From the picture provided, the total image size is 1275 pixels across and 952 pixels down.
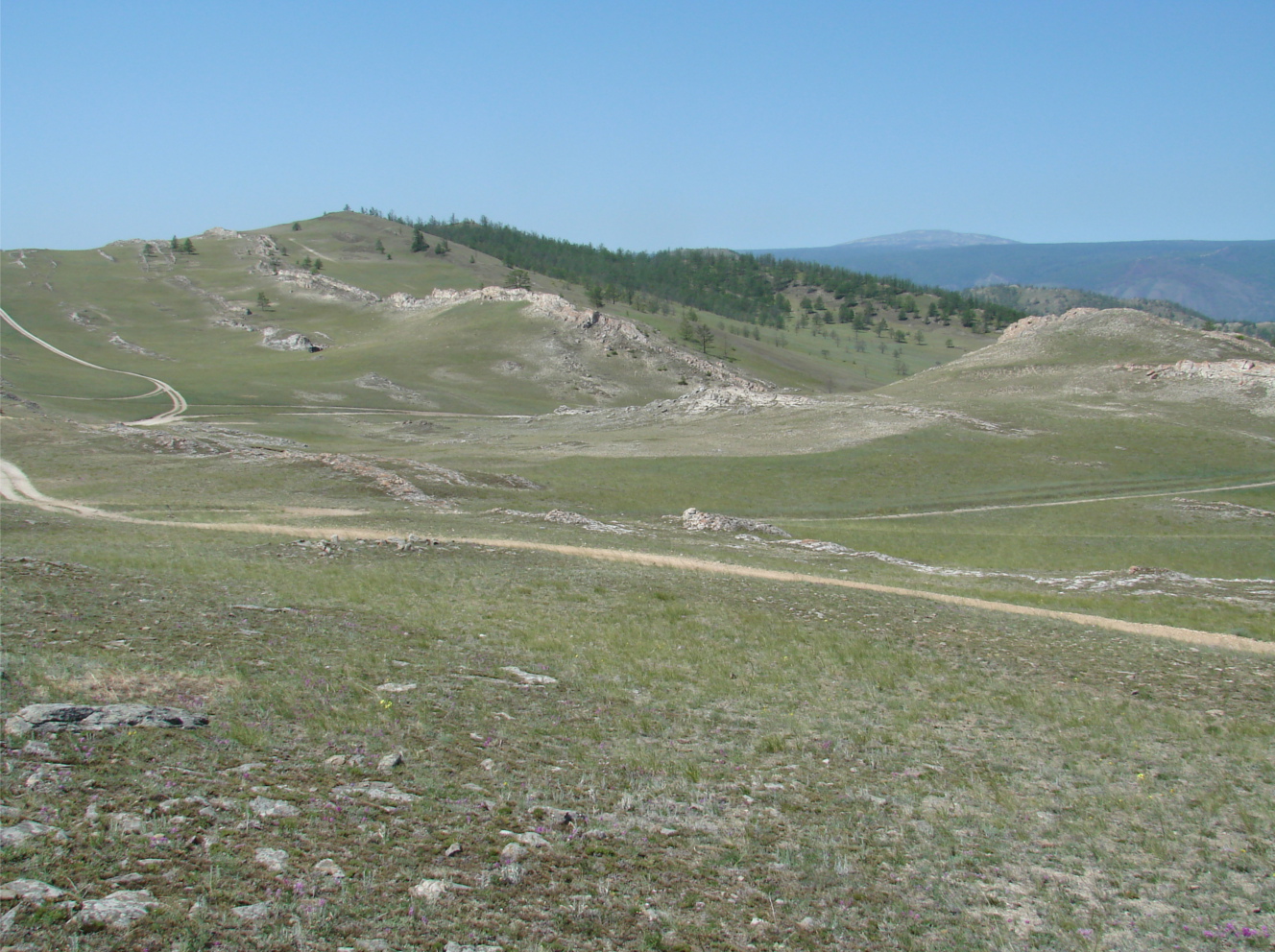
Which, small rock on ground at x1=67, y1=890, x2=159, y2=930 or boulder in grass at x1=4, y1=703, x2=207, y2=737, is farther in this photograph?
boulder in grass at x1=4, y1=703, x2=207, y2=737

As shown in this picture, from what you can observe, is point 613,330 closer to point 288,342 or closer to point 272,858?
point 288,342

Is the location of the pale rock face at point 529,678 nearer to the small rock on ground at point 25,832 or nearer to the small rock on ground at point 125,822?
the small rock on ground at point 125,822

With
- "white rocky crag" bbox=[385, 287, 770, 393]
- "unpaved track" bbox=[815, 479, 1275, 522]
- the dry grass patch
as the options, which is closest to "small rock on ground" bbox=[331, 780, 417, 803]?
the dry grass patch

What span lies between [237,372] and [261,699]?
→ 5338 inches

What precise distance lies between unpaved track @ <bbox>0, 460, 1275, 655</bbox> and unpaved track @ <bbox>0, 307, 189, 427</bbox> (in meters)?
55.5

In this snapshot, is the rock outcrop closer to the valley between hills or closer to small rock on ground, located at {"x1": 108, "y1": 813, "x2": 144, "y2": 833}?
the valley between hills

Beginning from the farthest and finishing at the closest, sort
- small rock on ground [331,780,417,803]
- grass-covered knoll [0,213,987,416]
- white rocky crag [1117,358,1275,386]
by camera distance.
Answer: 1. grass-covered knoll [0,213,987,416]
2. white rocky crag [1117,358,1275,386]
3. small rock on ground [331,780,417,803]

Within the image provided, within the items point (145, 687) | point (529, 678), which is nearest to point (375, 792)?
point (145, 687)

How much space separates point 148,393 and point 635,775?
121m

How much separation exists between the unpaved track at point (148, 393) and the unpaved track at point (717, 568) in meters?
55.5

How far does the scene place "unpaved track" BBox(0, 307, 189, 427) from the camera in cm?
9119

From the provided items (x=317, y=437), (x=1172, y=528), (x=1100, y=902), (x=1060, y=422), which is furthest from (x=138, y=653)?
(x=1060, y=422)

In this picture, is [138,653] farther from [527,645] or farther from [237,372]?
[237,372]

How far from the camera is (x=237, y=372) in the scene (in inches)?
5202
